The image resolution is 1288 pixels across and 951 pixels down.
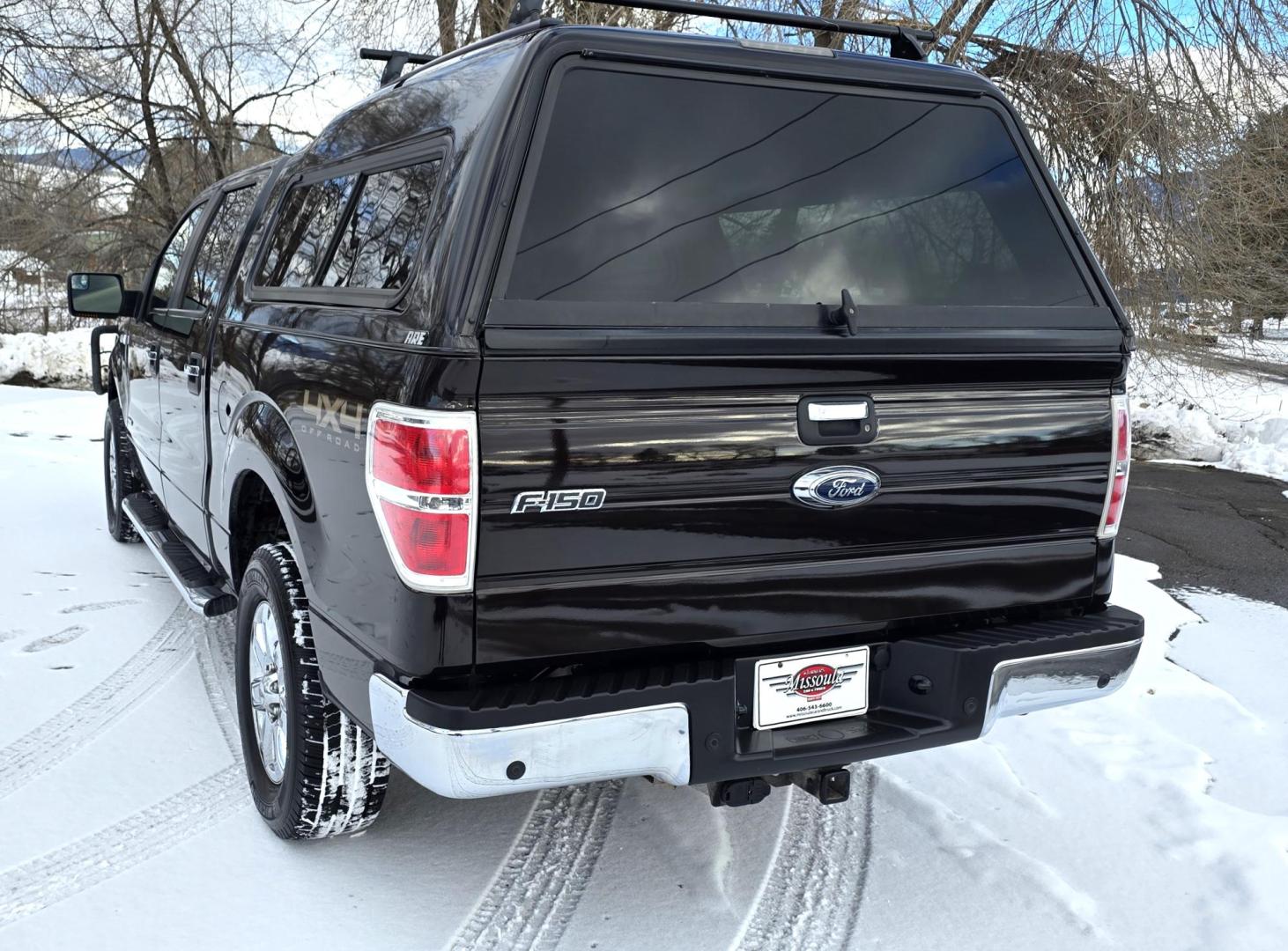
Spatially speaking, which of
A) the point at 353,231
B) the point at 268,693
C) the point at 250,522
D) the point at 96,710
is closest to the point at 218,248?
the point at 250,522

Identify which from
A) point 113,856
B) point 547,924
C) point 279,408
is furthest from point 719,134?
point 113,856

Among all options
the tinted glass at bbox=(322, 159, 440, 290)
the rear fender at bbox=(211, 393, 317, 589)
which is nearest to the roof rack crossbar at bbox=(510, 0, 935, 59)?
the tinted glass at bbox=(322, 159, 440, 290)

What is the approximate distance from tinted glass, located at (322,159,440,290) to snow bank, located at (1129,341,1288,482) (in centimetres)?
980

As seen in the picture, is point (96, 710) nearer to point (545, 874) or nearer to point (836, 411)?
point (545, 874)

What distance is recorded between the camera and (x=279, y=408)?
3.01m

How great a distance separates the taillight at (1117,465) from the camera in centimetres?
291

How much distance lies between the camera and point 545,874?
309cm

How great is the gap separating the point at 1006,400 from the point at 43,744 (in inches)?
127

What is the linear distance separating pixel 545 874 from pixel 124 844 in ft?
3.85

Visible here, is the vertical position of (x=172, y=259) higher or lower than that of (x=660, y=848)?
higher

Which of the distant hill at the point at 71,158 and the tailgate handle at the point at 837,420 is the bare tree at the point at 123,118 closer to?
the distant hill at the point at 71,158

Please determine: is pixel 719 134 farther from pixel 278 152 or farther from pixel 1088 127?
pixel 278 152

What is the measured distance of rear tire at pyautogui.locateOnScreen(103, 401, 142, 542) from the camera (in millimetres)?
6035

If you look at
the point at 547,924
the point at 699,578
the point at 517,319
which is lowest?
the point at 547,924
